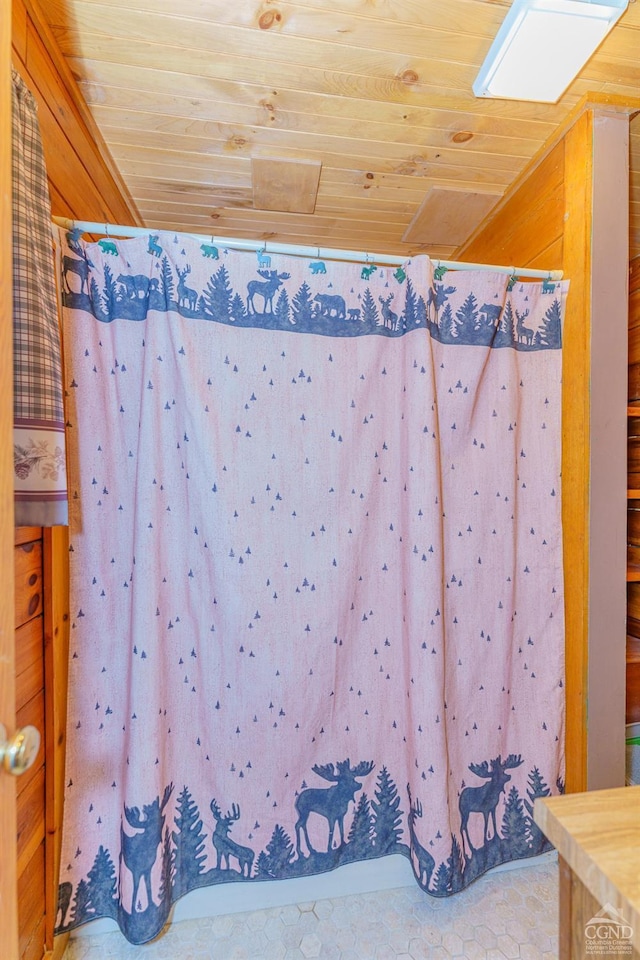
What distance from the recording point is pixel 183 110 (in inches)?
49.1

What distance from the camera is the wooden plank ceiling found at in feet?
3.32

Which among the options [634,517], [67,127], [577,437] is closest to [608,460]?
[577,437]

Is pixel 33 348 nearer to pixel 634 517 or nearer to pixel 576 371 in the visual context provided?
pixel 576 371

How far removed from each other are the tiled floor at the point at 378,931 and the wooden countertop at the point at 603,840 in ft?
3.03

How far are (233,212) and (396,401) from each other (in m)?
1.08

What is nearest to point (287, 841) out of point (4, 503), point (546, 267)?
point (4, 503)

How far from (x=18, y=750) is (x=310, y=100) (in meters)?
1.59

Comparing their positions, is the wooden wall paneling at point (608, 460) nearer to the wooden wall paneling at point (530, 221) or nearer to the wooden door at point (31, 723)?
the wooden wall paneling at point (530, 221)

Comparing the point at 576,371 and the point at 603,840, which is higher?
the point at 576,371

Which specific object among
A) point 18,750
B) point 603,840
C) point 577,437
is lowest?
point 603,840

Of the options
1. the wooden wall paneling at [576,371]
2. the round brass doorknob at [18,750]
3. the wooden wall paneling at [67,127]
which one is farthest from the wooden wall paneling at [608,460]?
the wooden wall paneling at [67,127]

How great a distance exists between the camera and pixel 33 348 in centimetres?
83

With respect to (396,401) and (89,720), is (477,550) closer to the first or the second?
(396,401)

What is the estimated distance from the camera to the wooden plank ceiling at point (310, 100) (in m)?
1.01
